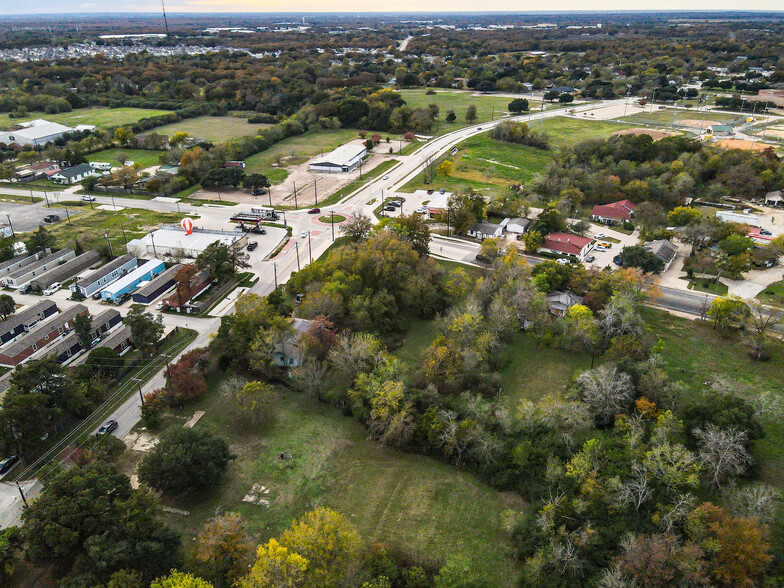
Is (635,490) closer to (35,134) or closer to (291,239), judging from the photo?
(291,239)

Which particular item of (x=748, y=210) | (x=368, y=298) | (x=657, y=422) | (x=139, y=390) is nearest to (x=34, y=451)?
(x=139, y=390)

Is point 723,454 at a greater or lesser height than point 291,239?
greater

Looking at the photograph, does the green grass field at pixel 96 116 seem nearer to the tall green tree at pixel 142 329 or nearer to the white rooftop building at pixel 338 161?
the white rooftop building at pixel 338 161

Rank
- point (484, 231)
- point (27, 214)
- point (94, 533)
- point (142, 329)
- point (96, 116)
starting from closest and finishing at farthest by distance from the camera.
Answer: point (94, 533)
point (142, 329)
point (484, 231)
point (27, 214)
point (96, 116)

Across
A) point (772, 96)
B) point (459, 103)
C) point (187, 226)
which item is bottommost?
point (187, 226)

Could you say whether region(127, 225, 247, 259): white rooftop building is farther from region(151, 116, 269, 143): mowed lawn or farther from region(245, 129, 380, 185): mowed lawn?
region(151, 116, 269, 143): mowed lawn

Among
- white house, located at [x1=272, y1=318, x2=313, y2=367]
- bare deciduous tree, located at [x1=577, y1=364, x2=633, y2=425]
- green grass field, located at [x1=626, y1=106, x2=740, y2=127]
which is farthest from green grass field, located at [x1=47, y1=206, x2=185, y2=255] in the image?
green grass field, located at [x1=626, y1=106, x2=740, y2=127]

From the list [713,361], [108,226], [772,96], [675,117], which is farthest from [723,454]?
[772,96]
